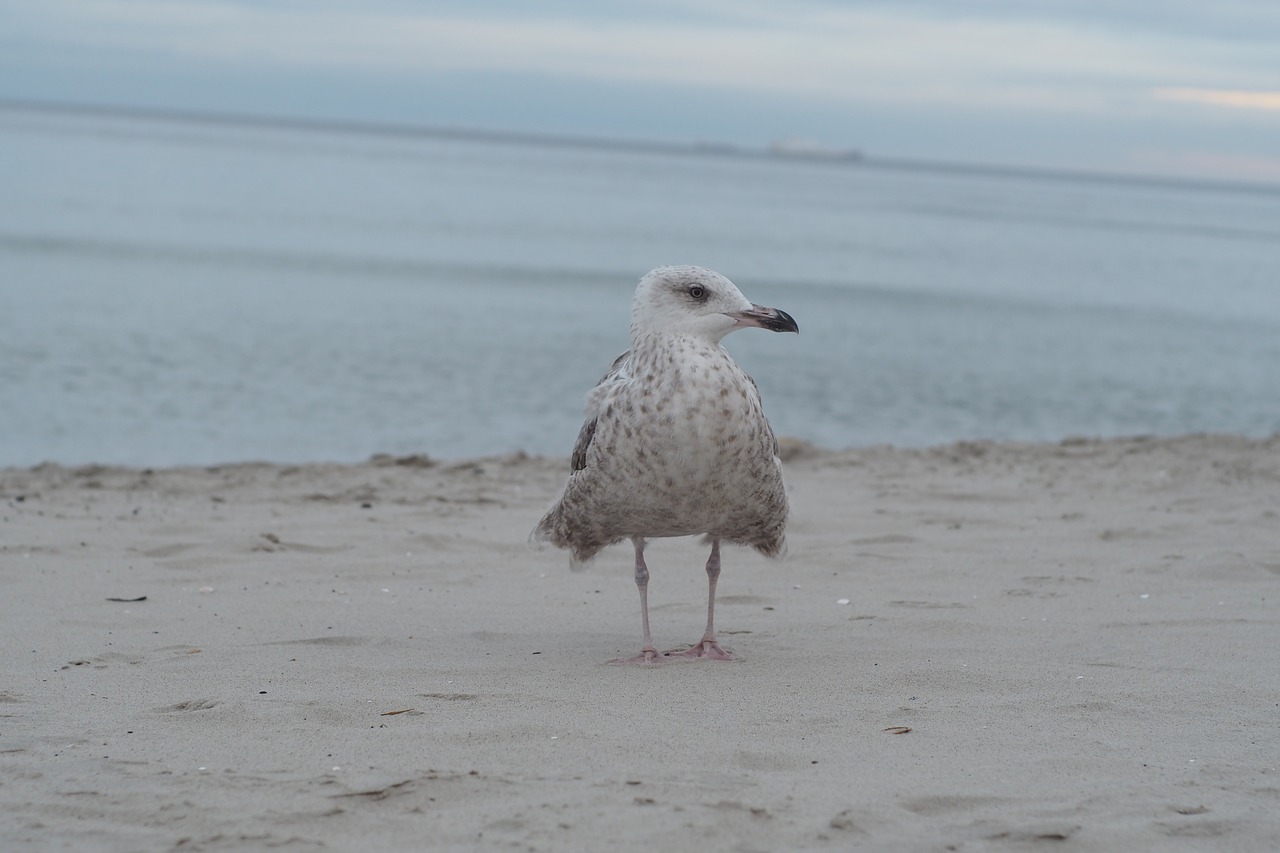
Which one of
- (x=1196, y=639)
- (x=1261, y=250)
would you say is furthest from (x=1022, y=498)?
(x=1261, y=250)

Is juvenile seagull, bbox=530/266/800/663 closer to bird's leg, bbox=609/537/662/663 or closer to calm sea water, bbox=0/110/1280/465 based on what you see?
bird's leg, bbox=609/537/662/663

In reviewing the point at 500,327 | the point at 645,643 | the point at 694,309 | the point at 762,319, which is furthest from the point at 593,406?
the point at 500,327

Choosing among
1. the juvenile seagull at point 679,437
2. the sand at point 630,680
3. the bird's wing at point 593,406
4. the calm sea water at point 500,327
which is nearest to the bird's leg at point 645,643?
the juvenile seagull at point 679,437

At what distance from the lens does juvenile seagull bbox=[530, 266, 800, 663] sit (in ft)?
15.9

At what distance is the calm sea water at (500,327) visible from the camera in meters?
15.5

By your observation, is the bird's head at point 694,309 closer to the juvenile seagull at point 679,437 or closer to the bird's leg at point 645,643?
the juvenile seagull at point 679,437

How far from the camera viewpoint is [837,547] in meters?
7.61

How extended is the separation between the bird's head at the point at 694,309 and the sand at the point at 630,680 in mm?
1077

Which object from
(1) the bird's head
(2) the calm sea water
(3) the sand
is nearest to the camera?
(3) the sand

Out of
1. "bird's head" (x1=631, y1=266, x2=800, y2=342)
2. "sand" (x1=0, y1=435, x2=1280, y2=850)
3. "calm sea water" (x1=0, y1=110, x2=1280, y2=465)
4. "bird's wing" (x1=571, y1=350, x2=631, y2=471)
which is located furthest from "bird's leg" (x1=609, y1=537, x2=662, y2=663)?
"calm sea water" (x1=0, y1=110, x2=1280, y2=465)

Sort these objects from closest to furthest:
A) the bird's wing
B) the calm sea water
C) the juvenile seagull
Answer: the juvenile seagull, the bird's wing, the calm sea water

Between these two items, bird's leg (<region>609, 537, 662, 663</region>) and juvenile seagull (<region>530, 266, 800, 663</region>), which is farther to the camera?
bird's leg (<region>609, 537, 662, 663</region>)

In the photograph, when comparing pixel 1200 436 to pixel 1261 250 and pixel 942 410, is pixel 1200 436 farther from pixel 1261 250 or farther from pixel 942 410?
pixel 1261 250

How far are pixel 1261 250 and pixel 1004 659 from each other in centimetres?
7162
